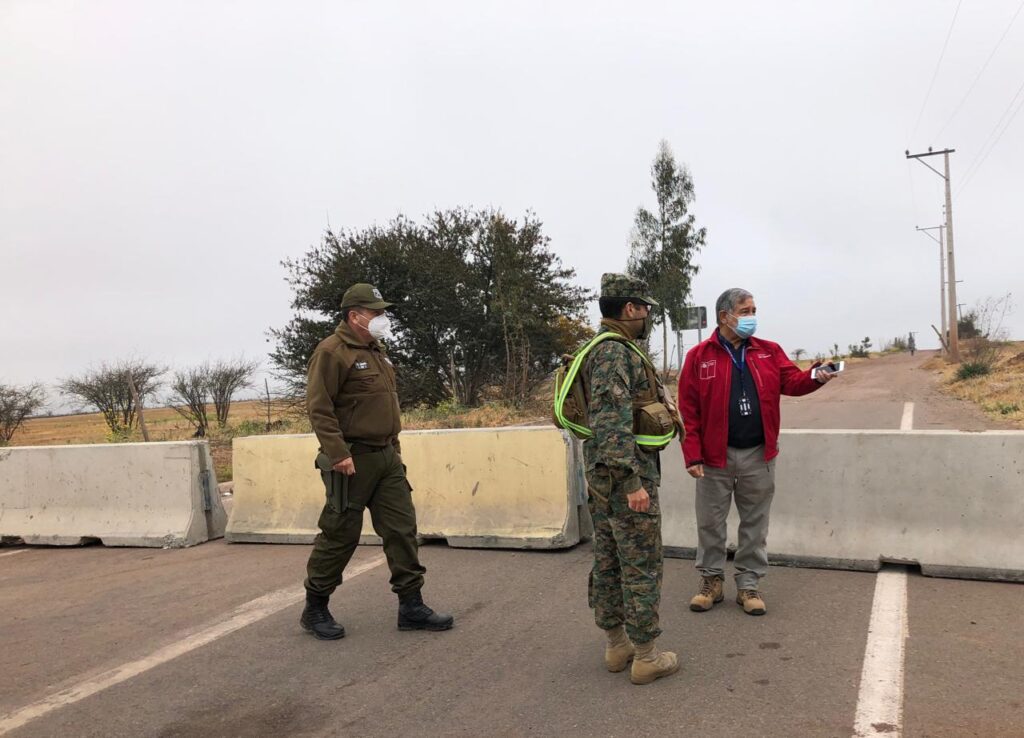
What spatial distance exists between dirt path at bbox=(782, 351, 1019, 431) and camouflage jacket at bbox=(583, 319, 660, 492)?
936cm

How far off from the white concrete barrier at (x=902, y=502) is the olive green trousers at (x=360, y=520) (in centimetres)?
244

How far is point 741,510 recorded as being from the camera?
4465 mm

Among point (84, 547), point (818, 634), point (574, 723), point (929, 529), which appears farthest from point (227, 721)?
point (84, 547)

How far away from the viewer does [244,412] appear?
27.3 meters

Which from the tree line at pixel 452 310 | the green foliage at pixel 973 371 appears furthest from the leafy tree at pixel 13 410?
the green foliage at pixel 973 371

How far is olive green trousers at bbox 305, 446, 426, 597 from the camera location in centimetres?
427

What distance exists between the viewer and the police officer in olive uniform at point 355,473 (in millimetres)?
4223

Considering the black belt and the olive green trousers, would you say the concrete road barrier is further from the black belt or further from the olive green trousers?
the black belt

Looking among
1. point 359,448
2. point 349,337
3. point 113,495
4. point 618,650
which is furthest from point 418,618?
point 113,495

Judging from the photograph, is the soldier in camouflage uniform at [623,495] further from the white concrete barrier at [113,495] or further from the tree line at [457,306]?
→ the tree line at [457,306]

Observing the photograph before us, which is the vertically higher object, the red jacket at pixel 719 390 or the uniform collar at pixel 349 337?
the uniform collar at pixel 349 337

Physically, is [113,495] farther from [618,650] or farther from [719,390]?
[719,390]

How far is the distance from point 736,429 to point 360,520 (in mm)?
2292

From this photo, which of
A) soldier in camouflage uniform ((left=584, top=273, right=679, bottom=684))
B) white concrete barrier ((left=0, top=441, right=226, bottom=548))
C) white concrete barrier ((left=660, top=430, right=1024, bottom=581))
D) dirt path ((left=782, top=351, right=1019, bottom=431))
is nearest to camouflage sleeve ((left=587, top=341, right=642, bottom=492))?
soldier in camouflage uniform ((left=584, top=273, right=679, bottom=684))
